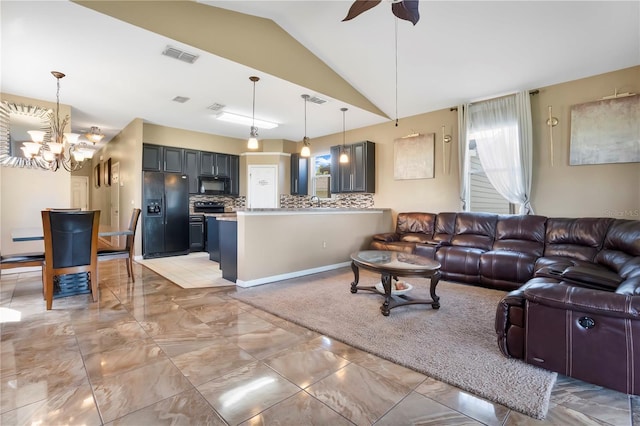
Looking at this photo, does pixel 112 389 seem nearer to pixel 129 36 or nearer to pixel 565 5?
pixel 129 36

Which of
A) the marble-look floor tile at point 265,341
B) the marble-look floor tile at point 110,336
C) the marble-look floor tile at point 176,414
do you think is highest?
the marble-look floor tile at point 110,336

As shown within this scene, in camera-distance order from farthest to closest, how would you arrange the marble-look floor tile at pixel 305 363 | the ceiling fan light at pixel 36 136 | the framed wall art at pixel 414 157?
the framed wall art at pixel 414 157, the ceiling fan light at pixel 36 136, the marble-look floor tile at pixel 305 363

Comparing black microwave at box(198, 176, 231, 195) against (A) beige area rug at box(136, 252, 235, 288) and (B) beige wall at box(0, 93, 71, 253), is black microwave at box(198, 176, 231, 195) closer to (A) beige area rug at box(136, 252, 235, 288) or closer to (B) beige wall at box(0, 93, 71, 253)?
(A) beige area rug at box(136, 252, 235, 288)

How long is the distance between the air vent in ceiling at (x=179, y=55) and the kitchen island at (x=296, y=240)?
202cm

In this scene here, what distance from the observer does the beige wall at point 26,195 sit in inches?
188

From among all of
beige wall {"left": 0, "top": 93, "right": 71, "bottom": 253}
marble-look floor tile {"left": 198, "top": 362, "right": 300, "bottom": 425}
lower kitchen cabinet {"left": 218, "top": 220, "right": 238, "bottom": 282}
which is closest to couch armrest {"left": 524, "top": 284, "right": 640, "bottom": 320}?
marble-look floor tile {"left": 198, "top": 362, "right": 300, "bottom": 425}

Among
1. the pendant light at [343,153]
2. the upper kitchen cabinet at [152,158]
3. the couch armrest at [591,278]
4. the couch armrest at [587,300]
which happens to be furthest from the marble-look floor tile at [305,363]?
the upper kitchen cabinet at [152,158]

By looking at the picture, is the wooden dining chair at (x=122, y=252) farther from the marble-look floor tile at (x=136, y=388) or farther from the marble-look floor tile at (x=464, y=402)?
the marble-look floor tile at (x=464, y=402)

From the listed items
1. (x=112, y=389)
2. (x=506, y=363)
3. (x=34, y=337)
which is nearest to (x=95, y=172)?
(x=34, y=337)

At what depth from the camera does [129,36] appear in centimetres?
319

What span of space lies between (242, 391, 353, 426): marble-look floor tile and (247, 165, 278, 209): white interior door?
6418 mm

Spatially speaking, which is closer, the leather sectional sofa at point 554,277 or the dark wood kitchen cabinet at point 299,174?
the leather sectional sofa at point 554,277

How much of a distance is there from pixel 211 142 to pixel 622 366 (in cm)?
775

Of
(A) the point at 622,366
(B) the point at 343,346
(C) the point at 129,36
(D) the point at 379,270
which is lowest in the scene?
(B) the point at 343,346
